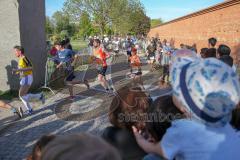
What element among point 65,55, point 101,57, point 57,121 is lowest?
point 57,121

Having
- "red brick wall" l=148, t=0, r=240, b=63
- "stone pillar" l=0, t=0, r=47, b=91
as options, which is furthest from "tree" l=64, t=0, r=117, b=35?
"stone pillar" l=0, t=0, r=47, b=91

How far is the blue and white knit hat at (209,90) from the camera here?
5.24ft

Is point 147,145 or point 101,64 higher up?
point 147,145

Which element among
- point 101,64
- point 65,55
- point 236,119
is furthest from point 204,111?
point 101,64

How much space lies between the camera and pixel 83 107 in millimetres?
8828

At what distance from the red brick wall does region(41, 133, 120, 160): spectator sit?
10.2 m

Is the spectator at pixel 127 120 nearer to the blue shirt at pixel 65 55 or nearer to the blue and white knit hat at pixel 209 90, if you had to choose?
the blue and white knit hat at pixel 209 90

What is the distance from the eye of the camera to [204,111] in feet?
5.38

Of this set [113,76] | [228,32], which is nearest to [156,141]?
[228,32]

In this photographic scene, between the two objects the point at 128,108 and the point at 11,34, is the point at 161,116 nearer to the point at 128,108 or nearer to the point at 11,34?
the point at 128,108

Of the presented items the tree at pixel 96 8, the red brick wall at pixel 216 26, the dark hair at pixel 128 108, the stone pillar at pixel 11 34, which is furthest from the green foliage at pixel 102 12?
the dark hair at pixel 128 108

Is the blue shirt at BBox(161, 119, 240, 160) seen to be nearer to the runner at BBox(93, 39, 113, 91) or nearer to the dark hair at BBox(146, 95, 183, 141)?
the dark hair at BBox(146, 95, 183, 141)

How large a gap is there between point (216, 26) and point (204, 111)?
13.0 m

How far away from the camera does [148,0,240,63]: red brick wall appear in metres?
11.6
